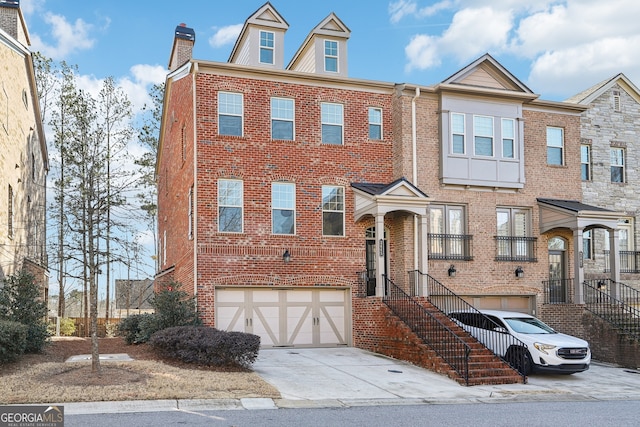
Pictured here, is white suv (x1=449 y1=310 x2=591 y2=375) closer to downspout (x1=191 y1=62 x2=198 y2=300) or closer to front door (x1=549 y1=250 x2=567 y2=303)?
front door (x1=549 y1=250 x2=567 y2=303)

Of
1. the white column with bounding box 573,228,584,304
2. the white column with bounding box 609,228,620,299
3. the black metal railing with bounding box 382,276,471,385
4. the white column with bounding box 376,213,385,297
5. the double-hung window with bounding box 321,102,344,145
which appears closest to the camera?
the black metal railing with bounding box 382,276,471,385

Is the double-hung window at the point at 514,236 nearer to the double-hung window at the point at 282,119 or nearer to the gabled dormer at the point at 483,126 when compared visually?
the gabled dormer at the point at 483,126

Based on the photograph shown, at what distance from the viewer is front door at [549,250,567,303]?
24.2 meters

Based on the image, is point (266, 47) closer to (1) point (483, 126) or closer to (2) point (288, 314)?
(1) point (483, 126)

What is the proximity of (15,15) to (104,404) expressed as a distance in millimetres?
18204

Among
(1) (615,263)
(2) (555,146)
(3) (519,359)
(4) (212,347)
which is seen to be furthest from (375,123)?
(4) (212,347)

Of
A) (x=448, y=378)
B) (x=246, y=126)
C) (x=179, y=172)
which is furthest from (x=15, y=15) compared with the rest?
(x=448, y=378)

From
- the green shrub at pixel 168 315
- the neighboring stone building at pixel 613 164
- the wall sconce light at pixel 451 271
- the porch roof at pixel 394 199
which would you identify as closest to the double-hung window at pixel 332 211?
the porch roof at pixel 394 199

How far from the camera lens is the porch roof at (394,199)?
822 inches

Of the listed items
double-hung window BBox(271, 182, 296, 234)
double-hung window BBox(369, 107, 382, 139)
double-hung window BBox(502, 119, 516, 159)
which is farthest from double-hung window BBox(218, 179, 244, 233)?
double-hung window BBox(502, 119, 516, 159)

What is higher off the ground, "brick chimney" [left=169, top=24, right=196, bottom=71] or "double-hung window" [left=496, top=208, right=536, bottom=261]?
"brick chimney" [left=169, top=24, right=196, bottom=71]

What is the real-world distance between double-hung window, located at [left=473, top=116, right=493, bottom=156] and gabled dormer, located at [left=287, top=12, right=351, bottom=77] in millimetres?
5048

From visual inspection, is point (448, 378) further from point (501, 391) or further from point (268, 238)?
point (268, 238)

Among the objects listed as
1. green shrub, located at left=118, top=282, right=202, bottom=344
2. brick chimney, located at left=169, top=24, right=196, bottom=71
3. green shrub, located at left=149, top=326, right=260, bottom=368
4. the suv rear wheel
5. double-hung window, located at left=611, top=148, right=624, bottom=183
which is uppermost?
brick chimney, located at left=169, top=24, right=196, bottom=71
